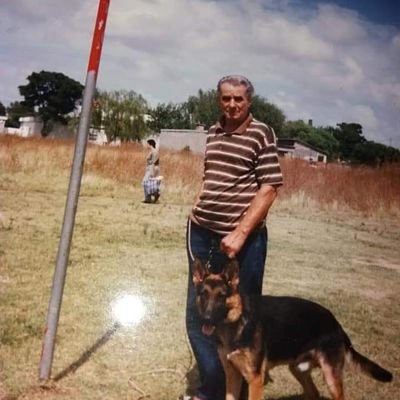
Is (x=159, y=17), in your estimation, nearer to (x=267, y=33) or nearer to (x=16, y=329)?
(x=267, y=33)

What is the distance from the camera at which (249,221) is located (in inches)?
63.8

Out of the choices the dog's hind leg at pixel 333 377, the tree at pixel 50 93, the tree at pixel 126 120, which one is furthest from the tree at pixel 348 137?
the tree at pixel 126 120

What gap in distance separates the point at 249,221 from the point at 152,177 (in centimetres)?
515

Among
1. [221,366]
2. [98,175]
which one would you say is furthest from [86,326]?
[98,175]

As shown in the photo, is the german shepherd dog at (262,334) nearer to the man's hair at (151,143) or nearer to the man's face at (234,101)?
the man's face at (234,101)

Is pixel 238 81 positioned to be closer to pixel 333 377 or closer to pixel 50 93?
pixel 333 377

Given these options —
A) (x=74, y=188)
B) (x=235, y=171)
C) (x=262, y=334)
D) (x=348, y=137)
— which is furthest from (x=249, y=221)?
(x=348, y=137)

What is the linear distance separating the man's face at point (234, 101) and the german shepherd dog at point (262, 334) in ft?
1.65

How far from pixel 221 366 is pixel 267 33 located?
159 centimetres

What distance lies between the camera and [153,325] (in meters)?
2.57

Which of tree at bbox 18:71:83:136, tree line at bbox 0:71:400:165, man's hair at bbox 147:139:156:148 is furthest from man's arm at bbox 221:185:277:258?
man's hair at bbox 147:139:156:148

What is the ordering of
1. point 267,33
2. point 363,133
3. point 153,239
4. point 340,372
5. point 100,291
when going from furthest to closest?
point 153,239 < point 100,291 < point 363,133 < point 267,33 < point 340,372

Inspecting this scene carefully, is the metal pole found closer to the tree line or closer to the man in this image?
the tree line

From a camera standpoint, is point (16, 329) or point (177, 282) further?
point (177, 282)
